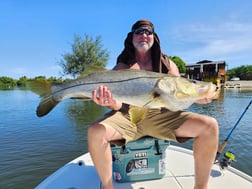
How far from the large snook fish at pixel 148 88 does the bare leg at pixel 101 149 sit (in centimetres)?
34

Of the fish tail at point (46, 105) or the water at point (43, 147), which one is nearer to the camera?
the fish tail at point (46, 105)

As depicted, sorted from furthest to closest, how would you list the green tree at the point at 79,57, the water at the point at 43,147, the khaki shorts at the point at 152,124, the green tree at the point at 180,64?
the green tree at the point at 180,64
the green tree at the point at 79,57
the water at the point at 43,147
the khaki shorts at the point at 152,124

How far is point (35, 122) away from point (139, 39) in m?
8.86

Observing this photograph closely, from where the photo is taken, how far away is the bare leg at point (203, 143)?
210cm

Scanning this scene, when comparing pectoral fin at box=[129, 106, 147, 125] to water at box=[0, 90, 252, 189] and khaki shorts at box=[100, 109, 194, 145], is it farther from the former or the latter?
water at box=[0, 90, 252, 189]

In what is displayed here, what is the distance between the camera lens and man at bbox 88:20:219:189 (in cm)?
210

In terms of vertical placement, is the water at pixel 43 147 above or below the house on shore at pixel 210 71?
below

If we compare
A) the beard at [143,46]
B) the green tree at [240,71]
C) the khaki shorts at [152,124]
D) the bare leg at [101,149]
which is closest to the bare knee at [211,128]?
the khaki shorts at [152,124]

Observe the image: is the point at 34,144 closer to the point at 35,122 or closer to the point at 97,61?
the point at 35,122

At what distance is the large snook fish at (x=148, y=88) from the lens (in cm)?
206

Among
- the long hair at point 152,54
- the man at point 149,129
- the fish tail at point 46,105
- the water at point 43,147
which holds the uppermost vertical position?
the long hair at point 152,54

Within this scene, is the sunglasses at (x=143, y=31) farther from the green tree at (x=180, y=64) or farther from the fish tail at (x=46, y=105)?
the green tree at (x=180, y=64)

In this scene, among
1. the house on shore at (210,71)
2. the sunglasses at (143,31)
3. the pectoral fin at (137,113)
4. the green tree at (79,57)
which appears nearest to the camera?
the pectoral fin at (137,113)

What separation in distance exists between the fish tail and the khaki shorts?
52 centimetres
